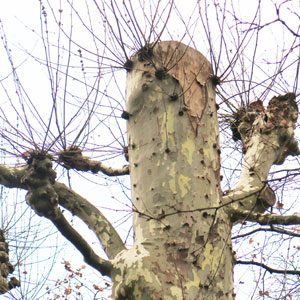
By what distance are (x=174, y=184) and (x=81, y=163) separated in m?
1.15

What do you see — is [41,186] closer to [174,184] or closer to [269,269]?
[174,184]

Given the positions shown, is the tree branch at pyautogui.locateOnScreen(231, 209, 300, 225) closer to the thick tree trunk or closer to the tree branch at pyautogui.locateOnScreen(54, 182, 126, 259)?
the thick tree trunk

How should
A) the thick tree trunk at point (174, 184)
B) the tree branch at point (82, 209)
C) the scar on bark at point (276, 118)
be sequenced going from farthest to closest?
1. the scar on bark at point (276, 118)
2. the tree branch at point (82, 209)
3. the thick tree trunk at point (174, 184)

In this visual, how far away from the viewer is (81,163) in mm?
4387

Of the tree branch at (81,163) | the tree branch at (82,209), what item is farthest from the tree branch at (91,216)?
the tree branch at (81,163)

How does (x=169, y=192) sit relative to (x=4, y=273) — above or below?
below

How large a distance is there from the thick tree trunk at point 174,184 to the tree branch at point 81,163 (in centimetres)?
66

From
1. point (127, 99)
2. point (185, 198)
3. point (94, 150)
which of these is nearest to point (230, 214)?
point (185, 198)

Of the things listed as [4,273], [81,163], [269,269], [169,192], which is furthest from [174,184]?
[4,273]

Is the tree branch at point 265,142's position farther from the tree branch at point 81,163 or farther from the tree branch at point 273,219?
the tree branch at point 81,163

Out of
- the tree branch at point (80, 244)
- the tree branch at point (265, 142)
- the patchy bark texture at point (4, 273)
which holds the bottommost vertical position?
the tree branch at point (80, 244)

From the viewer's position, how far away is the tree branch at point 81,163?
14.1 ft

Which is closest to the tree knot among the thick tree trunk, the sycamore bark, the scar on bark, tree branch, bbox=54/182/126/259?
the sycamore bark

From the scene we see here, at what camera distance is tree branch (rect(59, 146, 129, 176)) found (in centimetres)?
429
